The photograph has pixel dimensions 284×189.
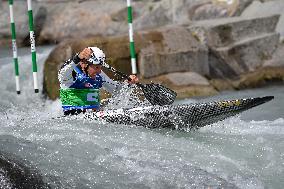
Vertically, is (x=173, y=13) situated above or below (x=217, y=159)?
above

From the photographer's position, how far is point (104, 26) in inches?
706

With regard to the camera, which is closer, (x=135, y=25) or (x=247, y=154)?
(x=247, y=154)

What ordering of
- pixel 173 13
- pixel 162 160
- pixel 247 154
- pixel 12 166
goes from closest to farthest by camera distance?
1. pixel 12 166
2. pixel 162 160
3. pixel 247 154
4. pixel 173 13

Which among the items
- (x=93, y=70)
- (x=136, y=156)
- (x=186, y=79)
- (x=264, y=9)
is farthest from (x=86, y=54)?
(x=264, y=9)

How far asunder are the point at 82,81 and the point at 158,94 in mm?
1022

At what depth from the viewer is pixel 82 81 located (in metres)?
6.63

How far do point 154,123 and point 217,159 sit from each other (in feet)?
4.55

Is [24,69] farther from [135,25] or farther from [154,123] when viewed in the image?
[154,123]

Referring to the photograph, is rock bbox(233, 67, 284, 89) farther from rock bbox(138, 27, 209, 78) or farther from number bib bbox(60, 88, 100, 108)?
number bib bbox(60, 88, 100, 108)

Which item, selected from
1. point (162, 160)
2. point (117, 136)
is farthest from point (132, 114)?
point (162, 160)

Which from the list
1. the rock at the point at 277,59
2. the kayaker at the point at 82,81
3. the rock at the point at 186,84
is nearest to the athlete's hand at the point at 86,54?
the kayaker at the point at 82,81

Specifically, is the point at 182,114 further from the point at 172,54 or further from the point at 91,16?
the point at 91,16

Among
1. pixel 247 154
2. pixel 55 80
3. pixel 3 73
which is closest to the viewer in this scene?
pixel 247 154

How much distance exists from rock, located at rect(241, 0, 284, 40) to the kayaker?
7662 millimetres
